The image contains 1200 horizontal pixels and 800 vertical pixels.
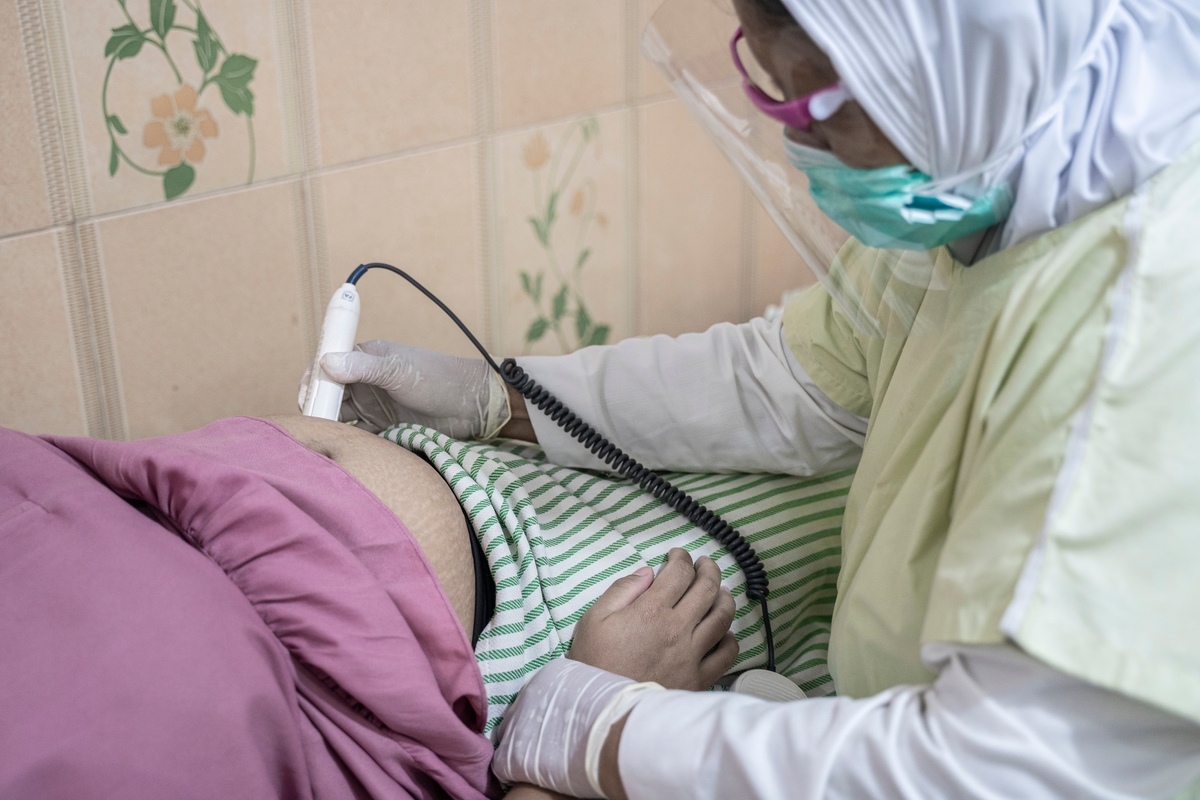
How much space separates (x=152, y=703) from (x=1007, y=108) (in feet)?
2.67

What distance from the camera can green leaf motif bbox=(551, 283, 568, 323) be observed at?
1.87 m

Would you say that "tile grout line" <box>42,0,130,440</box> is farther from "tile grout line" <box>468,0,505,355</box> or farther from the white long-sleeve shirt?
the white long-sleeve shirt

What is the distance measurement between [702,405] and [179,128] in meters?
0.88

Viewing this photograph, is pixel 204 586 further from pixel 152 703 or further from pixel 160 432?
pixel 160 432

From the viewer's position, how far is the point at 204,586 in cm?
77

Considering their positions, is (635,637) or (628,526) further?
(628,526)

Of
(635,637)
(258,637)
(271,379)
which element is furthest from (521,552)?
(271,379)

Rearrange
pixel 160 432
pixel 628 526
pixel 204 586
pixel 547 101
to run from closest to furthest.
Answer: pixel 204 586 < pixel 628 526 < pixel 160 432 < pixel 547 101

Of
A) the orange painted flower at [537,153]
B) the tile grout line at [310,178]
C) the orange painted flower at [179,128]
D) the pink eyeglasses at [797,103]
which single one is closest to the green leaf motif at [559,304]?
the orange painted flower at [537,153]

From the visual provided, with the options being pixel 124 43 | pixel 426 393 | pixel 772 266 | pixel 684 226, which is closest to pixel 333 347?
pixel 426 393

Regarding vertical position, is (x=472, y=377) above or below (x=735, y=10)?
below

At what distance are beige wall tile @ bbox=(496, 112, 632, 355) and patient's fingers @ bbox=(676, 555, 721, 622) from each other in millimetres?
784

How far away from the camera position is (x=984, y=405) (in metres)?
0.78

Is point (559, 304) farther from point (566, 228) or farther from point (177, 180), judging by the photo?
point (177, 180)
